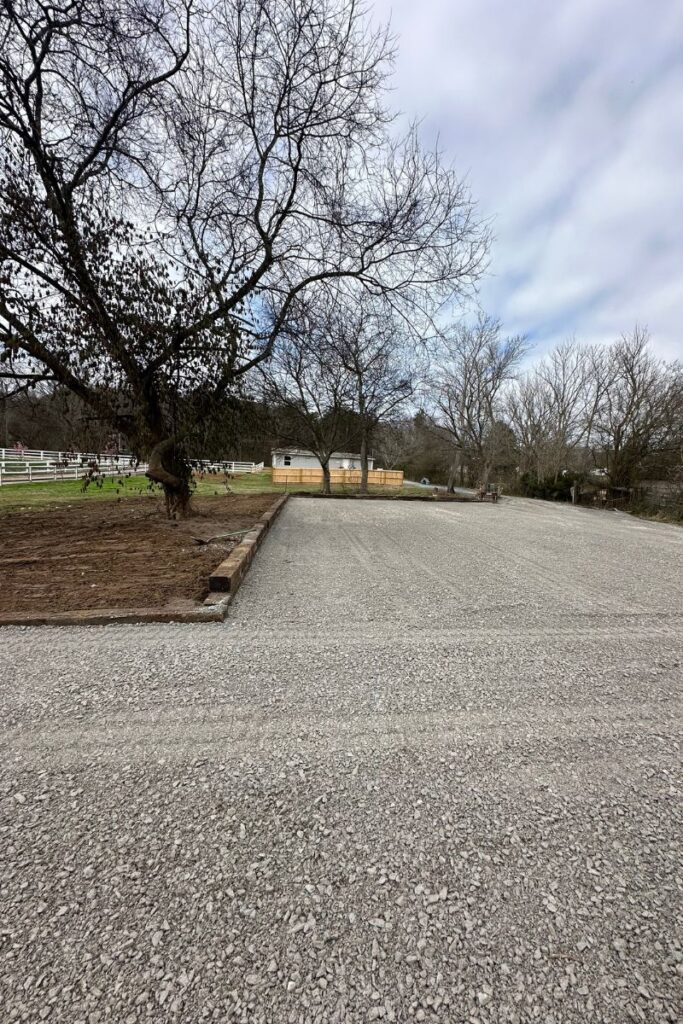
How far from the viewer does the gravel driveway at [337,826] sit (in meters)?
1.03

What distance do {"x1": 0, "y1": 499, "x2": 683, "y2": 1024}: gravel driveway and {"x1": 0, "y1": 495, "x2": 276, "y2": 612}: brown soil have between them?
0.58m

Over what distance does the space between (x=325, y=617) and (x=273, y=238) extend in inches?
263

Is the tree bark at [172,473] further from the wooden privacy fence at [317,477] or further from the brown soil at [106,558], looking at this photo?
the wooden privacy fence at [317,477]

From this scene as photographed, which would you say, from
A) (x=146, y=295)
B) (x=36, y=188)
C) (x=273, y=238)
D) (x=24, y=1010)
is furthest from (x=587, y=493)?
(x=24, y=1010)

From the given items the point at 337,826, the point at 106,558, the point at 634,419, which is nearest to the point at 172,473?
the point at 106,558

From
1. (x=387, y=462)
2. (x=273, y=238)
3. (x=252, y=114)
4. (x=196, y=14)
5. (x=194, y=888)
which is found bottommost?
(x=194, y=888)

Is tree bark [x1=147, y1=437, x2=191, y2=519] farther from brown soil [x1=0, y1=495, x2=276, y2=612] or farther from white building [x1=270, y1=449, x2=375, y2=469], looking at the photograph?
white building [x1=270, y1=449, x2=375, y2=469]

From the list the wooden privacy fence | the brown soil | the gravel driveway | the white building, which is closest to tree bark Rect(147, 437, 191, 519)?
the brown soil

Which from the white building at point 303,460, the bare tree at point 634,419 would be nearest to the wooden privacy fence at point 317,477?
the white building at point 303,460

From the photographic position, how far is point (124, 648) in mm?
2727

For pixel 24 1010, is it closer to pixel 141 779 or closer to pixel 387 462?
pixel 141 779

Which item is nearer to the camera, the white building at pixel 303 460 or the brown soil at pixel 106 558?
the brown soil at pixel 106 558

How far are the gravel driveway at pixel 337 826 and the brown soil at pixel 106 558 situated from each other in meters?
0.58

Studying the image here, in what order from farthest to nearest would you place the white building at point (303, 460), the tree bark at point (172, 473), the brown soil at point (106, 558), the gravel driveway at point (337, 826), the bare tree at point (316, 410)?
the white building at point (303, 460) → the bare tree at point (316, 410) → the tree bark at point (172, 473) → the brown soil at point (106, 558) → the gravel driveway at point (337, 826)
